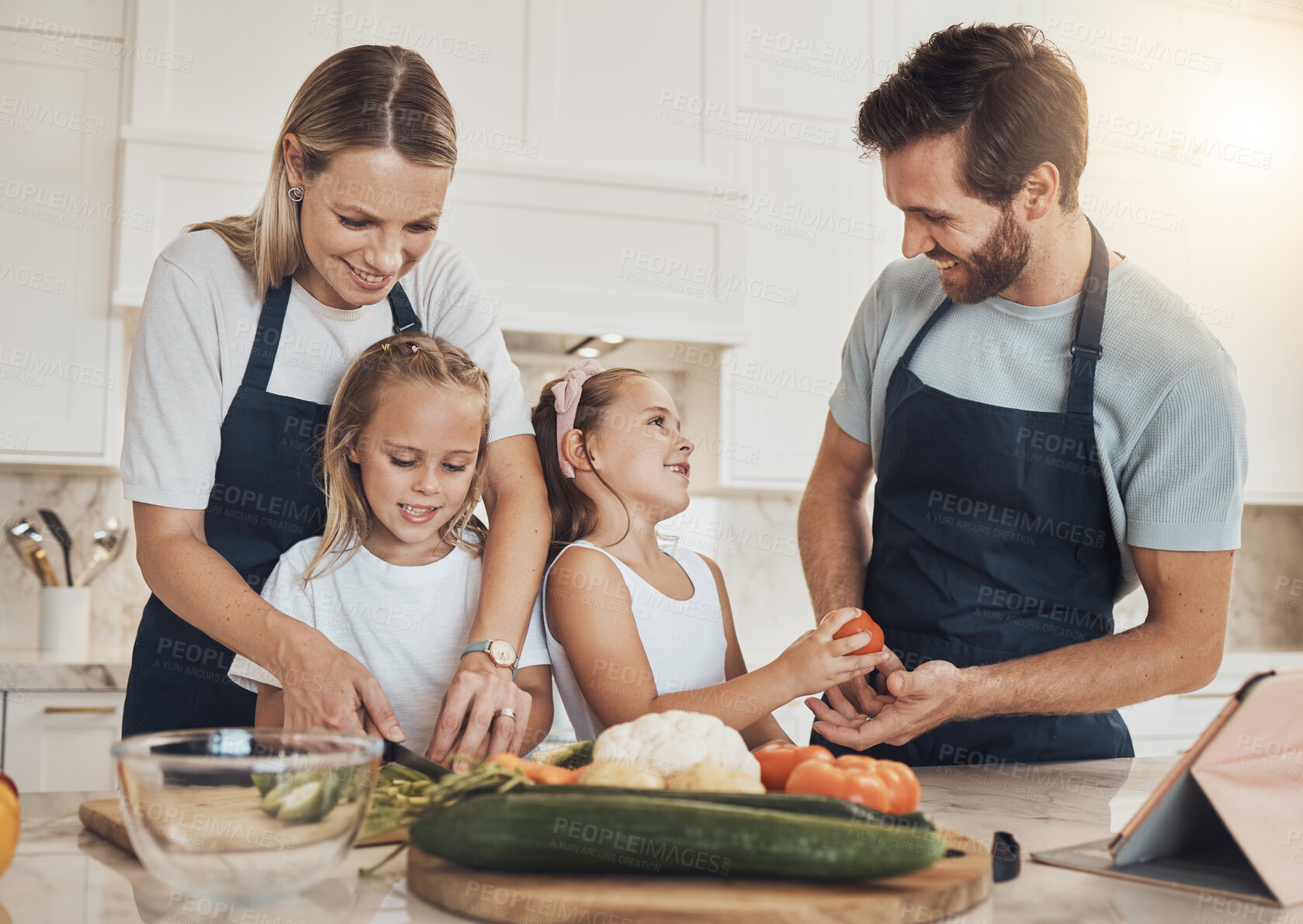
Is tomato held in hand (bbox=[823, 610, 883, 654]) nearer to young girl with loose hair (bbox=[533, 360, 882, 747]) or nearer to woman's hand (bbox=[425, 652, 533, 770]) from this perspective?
young girl with loose hair (bbox=[533, 360, 882, 747])

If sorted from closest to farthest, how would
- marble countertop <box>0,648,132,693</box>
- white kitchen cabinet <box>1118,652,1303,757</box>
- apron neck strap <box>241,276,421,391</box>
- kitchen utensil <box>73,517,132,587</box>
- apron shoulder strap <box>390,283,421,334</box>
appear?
apron neck strap <box>241,276,421,391</box>
apron shoulder strap <box>390,283,421,334</box>
marble countertop <box>0,648,132,693</box>
kitchen utensil <box>73,517,132,587</box>
white kitchen cabinet <box>1118,652,1303,757</box>

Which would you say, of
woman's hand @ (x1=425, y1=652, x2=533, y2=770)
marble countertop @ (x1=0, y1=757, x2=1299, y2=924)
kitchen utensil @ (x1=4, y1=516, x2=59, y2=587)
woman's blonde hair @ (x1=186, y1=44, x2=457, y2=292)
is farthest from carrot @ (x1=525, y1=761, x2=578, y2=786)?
kitchen utensil @ (x1=4, y1=516, x2=59, y2=587)

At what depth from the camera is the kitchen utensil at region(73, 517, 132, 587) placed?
103 inches

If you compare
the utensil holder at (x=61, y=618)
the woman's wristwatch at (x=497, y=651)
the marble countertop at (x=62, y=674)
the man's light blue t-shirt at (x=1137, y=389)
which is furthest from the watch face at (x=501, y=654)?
the utensil holder at (x=61, y=618)

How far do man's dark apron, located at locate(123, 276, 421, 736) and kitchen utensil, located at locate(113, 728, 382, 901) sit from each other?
2.40ft

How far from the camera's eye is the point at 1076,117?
4.96 feet

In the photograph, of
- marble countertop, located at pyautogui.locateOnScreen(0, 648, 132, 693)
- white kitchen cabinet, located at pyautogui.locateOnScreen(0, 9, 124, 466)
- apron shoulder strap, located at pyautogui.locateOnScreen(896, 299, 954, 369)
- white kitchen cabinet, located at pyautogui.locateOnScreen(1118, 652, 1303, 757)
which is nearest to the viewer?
apron shoulder strap, located at pyautogui.locateOnScreen(896, 299, 954, 369)

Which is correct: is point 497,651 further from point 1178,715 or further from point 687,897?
point 1178,715

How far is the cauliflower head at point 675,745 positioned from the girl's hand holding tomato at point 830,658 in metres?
0.41

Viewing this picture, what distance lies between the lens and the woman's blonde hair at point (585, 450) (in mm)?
1632

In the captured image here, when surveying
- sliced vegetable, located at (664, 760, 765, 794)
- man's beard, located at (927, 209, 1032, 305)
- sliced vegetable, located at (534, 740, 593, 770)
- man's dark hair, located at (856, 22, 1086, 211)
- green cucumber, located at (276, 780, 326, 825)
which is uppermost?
man's dark hair, located at (856, 22, 1086, 211)

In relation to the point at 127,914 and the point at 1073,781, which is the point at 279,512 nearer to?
the point at 127,914

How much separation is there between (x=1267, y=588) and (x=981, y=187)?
304 centimetres

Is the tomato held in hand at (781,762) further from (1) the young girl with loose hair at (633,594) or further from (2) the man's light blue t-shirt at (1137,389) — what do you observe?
(2) the man's light blue t-shirt at (1137,389)
